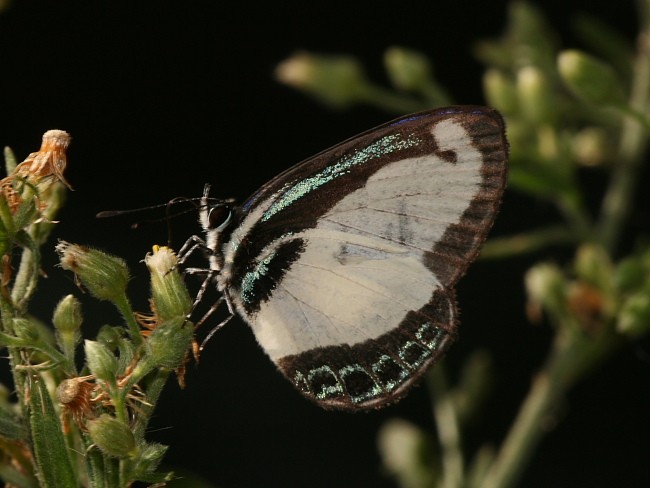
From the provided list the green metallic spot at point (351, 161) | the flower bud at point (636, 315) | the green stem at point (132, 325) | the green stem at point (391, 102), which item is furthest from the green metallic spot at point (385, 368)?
the green stem at point (391, 102)

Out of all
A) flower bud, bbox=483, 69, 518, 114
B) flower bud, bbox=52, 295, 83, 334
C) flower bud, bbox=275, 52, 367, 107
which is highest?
flower bud, bbox=275, 52, 367, 107

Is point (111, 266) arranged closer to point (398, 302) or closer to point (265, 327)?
point (265, 327)

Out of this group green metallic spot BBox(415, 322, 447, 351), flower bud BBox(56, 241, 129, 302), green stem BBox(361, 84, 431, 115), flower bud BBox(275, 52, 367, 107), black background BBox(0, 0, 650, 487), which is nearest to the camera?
flower bud BBox(56, 241, 129, 302)

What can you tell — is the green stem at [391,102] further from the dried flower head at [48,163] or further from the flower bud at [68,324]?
the flower bud at [68,324]

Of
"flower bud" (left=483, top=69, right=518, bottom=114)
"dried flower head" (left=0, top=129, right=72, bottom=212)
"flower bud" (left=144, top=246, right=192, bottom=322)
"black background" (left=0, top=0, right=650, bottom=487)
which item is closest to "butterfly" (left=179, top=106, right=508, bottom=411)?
"flower bud" (left=144, top=246, right=192, bottom=322)

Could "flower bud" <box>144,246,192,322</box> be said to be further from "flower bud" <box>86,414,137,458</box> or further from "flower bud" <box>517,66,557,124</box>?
"flower bud" <box>517,66,557,124</box>

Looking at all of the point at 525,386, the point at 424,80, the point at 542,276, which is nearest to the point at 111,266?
the point at 542,276
